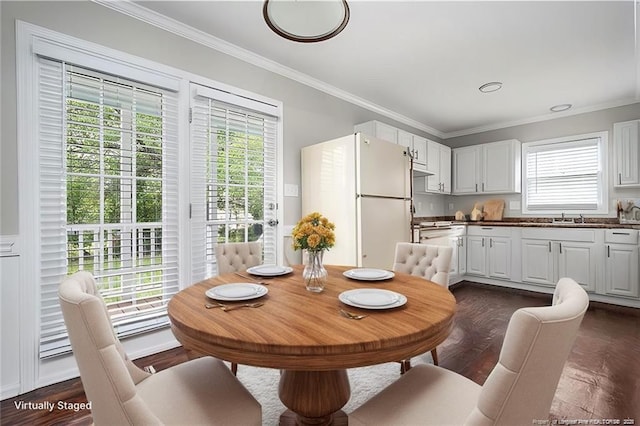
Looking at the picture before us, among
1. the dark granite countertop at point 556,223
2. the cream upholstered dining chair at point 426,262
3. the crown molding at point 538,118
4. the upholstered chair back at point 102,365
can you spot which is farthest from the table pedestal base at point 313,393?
the crown molding at point 538,118

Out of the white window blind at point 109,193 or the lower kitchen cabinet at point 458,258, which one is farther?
the lower kitchen cabinet at point 458,258

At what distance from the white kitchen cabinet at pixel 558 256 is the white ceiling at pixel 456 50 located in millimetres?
1741

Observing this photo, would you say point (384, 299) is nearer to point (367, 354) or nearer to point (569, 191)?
point (367, 354)

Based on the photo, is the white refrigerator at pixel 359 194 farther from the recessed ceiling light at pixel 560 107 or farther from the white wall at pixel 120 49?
the recessed ceiling light at pixel 560 107

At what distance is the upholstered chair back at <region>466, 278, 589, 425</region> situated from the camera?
0.62 m

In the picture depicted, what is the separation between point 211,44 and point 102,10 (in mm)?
757

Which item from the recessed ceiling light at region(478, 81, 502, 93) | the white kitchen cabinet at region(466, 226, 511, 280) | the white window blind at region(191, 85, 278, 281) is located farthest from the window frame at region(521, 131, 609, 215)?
the white window blind at region(191, 85, 278, 281)

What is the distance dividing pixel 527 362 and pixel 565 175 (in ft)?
16.0

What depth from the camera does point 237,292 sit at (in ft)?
4.01

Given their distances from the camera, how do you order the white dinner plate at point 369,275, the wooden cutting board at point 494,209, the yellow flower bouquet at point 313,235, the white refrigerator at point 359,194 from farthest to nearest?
the wooden cutting board at point 494,209 → the white refrigerator at point 359,194 → the white dinner plate at point 369,275 → the yellow flower bouquet at point 313,235

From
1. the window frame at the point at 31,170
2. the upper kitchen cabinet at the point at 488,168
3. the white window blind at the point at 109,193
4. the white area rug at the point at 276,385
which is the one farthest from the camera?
the upper kitchen cabinet at the point at 488,168

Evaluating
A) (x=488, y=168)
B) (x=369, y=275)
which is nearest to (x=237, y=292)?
(x=369, y=275)

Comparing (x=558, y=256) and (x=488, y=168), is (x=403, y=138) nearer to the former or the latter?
(x=488, y=168)

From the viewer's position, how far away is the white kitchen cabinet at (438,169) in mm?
4583
